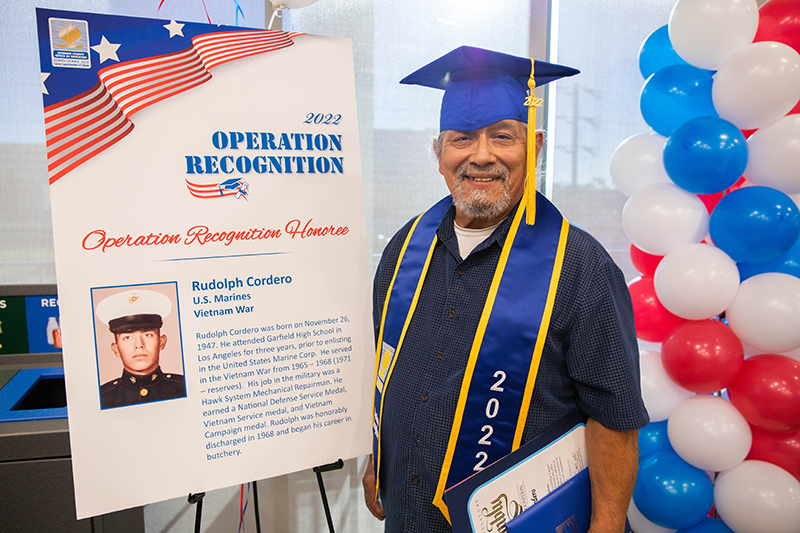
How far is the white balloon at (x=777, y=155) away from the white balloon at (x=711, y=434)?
0.79 metres

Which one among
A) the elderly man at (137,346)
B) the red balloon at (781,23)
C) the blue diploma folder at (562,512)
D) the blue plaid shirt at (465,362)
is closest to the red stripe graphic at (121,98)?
the elderly man at (137,346)

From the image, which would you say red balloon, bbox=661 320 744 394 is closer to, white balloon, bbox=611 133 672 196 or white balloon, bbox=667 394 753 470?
white balloon, bbox=667 394 753 470

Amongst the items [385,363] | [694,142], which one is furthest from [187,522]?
[694,142]

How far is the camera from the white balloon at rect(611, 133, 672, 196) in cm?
188

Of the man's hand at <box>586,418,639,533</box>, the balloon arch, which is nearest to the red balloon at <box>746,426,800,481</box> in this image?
the balloon arch

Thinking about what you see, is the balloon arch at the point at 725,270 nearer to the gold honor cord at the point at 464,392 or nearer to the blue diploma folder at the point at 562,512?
the blue diploma folder at the point at 562,512

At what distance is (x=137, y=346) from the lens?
1.15 meters

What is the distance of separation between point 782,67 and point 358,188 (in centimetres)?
144

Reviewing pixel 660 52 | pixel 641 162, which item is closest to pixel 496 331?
pixel 641 162

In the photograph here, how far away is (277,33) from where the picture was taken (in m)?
1.30

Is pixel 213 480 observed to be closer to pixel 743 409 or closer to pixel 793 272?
pixel 743 409

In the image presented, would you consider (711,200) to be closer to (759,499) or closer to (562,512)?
(759,499)

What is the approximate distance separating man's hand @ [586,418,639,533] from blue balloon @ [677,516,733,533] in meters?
0.89

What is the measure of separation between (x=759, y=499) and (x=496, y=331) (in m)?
1.25
